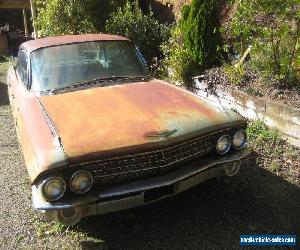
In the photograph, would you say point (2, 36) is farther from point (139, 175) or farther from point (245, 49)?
point (139, 175)

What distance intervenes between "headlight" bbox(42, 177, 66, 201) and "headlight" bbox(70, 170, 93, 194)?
Result: 83 mm

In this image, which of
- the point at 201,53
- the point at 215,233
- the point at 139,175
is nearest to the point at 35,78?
the point at 139,175

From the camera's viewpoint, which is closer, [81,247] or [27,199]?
[81,247]

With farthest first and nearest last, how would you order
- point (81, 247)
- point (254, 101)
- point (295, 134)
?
point (254, 101) → point (295, 134) → point (81, 247)

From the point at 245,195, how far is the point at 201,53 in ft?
12.5

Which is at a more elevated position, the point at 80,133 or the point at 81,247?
the point at 80,133

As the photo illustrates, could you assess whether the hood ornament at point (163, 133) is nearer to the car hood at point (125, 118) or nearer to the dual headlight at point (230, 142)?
the car hood at point (125, 118)

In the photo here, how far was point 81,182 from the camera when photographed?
3320 mm

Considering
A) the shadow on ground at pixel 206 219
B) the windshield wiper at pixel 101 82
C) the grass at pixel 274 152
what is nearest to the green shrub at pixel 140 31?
the grass at pixel 274 152

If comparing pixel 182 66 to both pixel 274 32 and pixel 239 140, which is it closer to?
pixel 274 32

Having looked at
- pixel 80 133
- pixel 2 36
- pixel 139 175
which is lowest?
pixel 2 36

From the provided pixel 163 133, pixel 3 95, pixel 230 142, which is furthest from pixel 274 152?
pixel 3 95

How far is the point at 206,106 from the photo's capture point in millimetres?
4191

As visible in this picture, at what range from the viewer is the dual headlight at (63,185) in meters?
3.22
